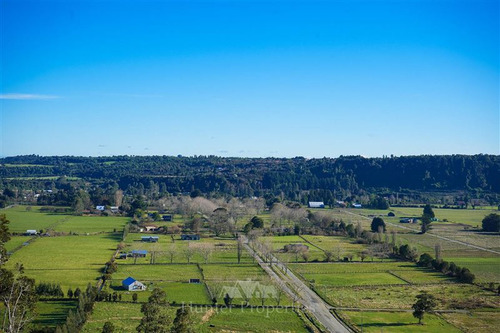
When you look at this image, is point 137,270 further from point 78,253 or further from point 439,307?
point 439,307

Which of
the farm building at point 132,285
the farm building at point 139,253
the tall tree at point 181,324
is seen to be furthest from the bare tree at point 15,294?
the farm building at point 139,253

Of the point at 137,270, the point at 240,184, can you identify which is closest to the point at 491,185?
the point at 240,184

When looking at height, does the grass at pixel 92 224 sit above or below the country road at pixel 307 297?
above

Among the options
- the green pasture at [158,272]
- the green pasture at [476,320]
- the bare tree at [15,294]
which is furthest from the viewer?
the green pasture at [158,272]

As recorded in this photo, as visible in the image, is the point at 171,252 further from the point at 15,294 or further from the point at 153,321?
the point at 15,294

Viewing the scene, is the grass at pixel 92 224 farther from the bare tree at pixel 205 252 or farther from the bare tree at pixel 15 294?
the bare tree at pixel 15 294

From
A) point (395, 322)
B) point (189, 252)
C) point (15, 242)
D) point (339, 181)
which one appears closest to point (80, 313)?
point (395, 322)

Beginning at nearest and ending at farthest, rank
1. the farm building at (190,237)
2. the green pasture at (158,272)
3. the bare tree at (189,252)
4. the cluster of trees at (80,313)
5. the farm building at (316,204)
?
the cluster of trees at (80,313) < the green pasture at (158,272) < the bare tree at (189,252) < the farm building at (190,237) < the farm building at (316,204)
